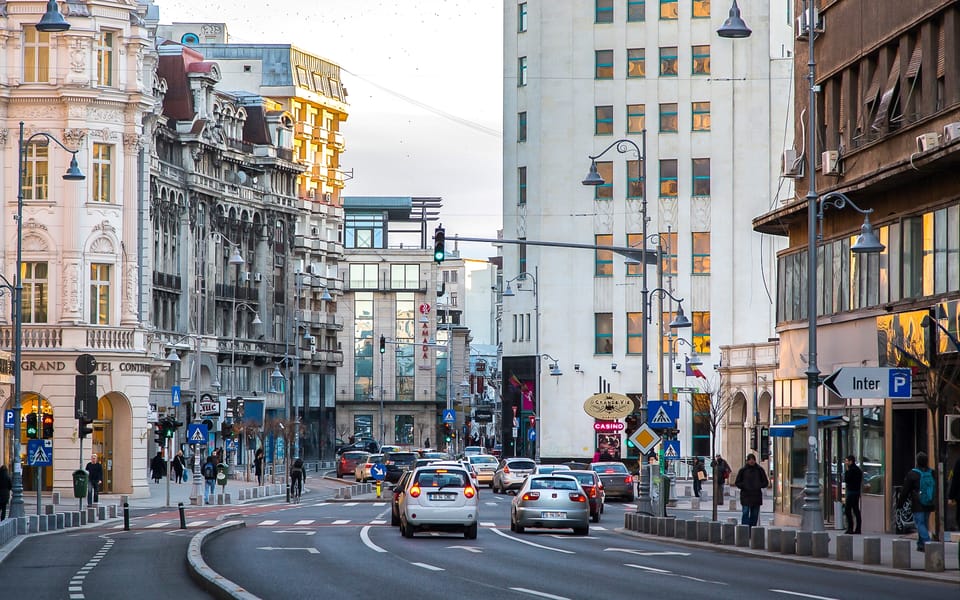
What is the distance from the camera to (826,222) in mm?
42125

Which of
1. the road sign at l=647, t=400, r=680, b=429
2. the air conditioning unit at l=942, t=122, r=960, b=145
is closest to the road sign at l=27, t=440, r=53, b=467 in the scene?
the road sign at l=647, t=400, r=680, b=429

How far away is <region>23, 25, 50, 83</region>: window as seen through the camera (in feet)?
207

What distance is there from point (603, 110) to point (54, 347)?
107ft

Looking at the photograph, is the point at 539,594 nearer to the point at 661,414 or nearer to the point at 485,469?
the point at 661,414

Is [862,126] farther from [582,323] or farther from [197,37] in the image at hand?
[197,37]

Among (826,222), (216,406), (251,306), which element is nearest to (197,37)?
(251,306)

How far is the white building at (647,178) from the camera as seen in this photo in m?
83.1

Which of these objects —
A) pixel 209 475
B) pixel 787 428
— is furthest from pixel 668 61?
pixel 787 428

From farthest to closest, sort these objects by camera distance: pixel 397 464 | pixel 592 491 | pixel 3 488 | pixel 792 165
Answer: pixel 397 464
pixel 592 491
pixel 3 488
pixel 792 165

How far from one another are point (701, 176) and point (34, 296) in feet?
114

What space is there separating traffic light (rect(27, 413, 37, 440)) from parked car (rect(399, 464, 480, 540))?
45.6ft

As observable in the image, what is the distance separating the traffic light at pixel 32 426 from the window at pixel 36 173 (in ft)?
65.0

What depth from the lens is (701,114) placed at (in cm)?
8362

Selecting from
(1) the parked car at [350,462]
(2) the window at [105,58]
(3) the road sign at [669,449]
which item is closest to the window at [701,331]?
(1) the parked car at [350,462]
